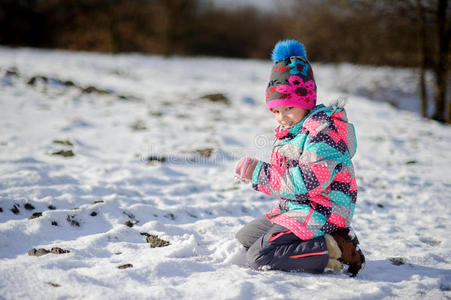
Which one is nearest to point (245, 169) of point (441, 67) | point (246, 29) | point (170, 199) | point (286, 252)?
point (286, 252)

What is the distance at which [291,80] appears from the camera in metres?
2.16

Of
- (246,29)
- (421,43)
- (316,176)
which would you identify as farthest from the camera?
(246,29)

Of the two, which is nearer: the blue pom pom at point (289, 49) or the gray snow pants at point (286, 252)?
the gray snow pants at point (286, 252)

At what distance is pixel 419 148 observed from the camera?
17.7ft

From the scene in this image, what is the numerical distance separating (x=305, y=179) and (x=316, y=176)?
69 millimetres

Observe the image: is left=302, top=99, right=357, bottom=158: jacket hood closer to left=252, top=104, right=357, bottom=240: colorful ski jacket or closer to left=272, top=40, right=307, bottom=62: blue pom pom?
left=252, top=104, right=357, bottom=240: colorful ski jacket

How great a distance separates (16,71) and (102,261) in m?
8.33

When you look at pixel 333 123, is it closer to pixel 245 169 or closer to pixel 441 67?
pixel 245 169

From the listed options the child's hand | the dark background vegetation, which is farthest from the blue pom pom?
the dark background vegetation

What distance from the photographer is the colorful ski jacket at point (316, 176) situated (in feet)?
6.63

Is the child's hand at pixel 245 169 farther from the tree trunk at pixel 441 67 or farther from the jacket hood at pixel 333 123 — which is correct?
the tree trunk at pixel 441 67

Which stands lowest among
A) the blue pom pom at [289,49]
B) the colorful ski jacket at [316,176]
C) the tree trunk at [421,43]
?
the colorful ski jacket at [316,176]

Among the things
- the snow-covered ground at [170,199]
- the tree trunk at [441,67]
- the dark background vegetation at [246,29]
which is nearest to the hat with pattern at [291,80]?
the snow-covered ground at [170,199]

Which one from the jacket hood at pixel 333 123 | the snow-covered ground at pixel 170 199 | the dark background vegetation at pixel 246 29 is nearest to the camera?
the snow-covered ground at pixel 170 199
